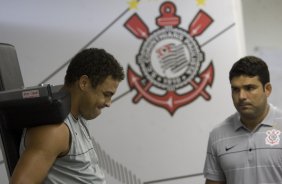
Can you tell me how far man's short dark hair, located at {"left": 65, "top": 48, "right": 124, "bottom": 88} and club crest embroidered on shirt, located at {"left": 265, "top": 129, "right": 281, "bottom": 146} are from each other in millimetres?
818

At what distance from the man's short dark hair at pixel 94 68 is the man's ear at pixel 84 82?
11 mm

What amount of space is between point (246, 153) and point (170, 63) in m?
0.68

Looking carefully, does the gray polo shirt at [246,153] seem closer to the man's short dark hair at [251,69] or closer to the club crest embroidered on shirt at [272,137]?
the club crest embroidered on shirt at [272,137]

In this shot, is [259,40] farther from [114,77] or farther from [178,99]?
[114,77]

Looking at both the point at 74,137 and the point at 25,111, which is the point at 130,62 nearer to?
the point at 74,137

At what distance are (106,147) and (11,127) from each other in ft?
3.25

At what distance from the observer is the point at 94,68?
137 centimetres

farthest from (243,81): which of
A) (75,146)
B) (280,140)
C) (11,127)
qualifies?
(11,127)

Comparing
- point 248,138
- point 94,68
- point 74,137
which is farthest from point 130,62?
point 74,137

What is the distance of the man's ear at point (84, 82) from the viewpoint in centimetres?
137

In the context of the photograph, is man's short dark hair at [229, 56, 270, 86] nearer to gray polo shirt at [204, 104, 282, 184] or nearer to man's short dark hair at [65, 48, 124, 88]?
gray polo shirt at [204, 104, 282, 184]

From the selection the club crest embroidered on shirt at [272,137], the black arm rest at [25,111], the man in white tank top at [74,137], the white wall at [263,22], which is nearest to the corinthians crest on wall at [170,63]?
the club crest embroidered on shirt at [272,137]

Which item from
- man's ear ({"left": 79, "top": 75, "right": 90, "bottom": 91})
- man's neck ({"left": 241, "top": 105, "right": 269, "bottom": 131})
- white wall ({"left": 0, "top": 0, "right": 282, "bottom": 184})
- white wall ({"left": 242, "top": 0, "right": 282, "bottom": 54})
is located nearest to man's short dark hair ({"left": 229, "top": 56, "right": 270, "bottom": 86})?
man's neck ({"left": 241, "top": 105, "right": 269, "bottom": 131})

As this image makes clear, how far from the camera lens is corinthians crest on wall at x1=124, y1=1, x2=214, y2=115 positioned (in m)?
2.24
